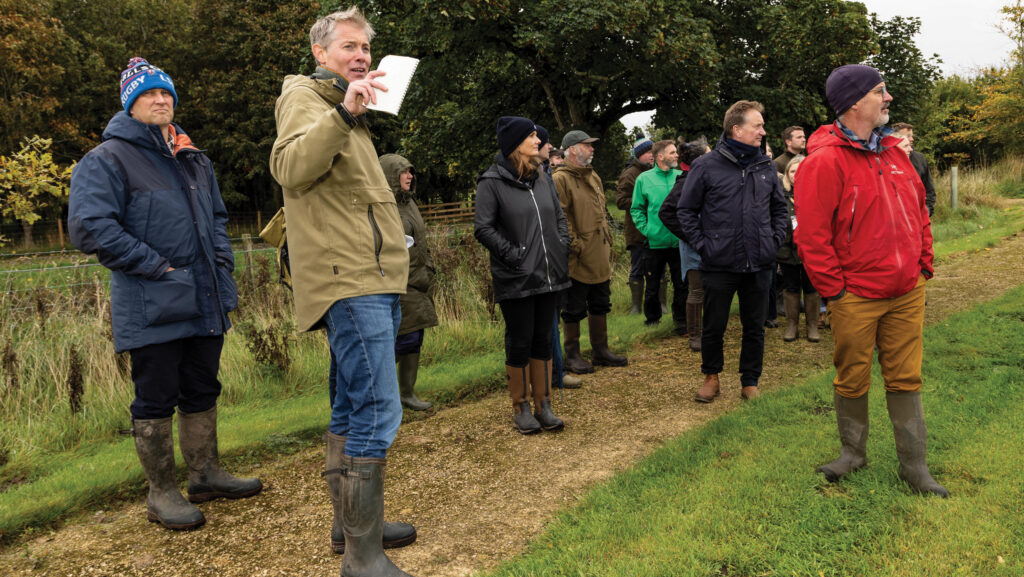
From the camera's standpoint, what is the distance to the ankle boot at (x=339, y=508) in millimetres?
3153

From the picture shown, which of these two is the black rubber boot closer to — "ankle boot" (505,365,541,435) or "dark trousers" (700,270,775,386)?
"dark trousers" (700,270,775,386)

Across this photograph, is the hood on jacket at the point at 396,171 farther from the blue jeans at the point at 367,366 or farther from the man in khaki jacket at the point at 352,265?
the blue jeans at the point at 367,366

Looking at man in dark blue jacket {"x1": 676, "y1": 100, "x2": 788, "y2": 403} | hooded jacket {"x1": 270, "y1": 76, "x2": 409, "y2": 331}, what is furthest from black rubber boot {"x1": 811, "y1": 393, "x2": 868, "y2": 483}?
hooded jacket {"x1": 270, "y1": 76, "x2": 409, "y2": 331}

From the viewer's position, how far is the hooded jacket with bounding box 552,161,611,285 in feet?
22.6

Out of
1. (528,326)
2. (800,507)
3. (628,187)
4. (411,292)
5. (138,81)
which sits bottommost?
(800,507)

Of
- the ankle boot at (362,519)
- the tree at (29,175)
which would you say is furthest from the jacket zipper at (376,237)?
the tree at (29,175)

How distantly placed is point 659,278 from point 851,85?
4928 mm

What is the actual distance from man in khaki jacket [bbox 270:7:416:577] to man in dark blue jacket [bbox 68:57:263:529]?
3.69ft

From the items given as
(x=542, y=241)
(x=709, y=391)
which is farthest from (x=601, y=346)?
(x=542, y=241)

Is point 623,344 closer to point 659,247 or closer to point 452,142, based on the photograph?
point 659,247

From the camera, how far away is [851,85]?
11.6 feet

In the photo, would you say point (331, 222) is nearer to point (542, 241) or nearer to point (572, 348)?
point (542, 241)

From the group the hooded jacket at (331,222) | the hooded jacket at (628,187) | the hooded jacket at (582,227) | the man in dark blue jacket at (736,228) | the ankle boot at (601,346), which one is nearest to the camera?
the hooded jacket at (331,222)

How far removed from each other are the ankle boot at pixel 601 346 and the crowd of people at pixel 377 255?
1.41 meters
